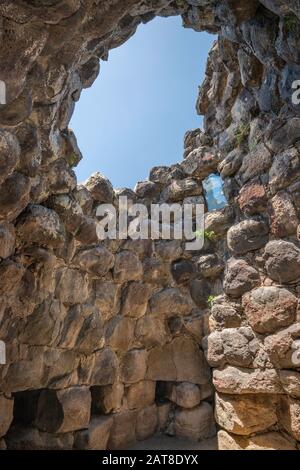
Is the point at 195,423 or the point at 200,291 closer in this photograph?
the point at 195,423

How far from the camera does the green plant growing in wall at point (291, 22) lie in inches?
98.2

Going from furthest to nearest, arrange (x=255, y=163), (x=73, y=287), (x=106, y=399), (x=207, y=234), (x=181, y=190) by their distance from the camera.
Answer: (x=181, y=190) < (x=207, y=234) < (x=106, y=399) < (x=73, y=287) < (x=255, y=163)

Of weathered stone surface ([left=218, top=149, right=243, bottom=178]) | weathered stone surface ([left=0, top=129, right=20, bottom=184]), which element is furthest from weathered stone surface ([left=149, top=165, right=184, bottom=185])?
weathered stone surface ([left=0, top=129, right=20, bottom=184])

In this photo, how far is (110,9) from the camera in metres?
2.31

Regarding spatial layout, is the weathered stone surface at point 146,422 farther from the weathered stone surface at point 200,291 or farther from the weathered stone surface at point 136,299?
the weathered stone surface at point 200,291

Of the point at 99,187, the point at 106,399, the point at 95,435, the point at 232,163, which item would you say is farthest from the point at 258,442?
the point at 99,187

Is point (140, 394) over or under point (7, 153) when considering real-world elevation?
under

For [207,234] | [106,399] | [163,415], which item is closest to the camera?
[106,399]

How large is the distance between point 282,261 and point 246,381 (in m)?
1.09

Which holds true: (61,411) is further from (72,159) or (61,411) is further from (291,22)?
(291,22)

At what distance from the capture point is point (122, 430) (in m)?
4.50

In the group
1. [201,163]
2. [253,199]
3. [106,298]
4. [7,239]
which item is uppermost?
[201,163]
